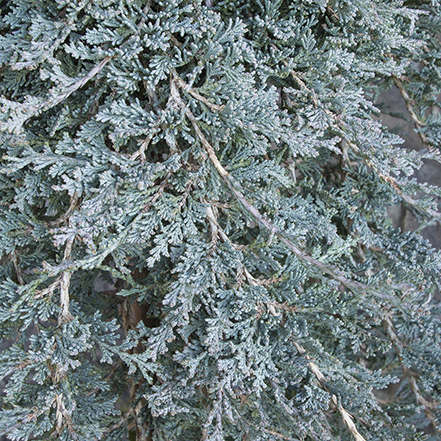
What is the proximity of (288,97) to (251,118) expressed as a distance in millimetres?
198

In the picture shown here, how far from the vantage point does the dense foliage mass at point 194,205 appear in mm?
787

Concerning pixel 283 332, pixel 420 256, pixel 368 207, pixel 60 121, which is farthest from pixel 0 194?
pixel 420 256

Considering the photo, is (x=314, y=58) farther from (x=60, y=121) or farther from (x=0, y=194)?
(x=0, y=194)

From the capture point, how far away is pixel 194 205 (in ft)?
2.75

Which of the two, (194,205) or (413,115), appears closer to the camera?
(194,205)

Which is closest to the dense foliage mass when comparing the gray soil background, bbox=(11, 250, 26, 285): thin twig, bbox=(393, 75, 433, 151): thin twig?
bbox=(11, 250, 26, 285): thin twig

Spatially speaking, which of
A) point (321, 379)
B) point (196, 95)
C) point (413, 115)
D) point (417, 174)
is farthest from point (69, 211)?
point (417, 174)

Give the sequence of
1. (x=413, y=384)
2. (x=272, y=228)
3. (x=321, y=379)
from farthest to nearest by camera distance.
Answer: (x=413, y=384) < (x=321, y=379) < (x=272, y=228)

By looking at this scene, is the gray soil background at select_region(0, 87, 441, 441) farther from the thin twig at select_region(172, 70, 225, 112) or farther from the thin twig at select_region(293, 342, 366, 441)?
the thin twig at select_region(172, 70, 225, 112)

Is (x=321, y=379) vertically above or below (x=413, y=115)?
below

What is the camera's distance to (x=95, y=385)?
88 cm

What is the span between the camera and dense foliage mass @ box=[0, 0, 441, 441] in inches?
31.0

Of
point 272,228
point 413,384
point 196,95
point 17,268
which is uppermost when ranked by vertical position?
point 196,95

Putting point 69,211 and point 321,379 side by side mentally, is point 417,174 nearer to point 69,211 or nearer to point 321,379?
point 321,379
